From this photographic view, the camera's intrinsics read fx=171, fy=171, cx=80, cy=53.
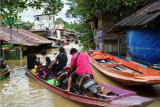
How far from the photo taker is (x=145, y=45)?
26.9ft

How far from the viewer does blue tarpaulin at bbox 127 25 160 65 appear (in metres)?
7.66

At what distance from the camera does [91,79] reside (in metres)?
5.03

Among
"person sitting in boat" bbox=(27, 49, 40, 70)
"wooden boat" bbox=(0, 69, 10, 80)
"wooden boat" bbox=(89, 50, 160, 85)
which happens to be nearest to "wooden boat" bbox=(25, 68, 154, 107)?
"wooden boat" bbox=(89, 50, 160, 85)

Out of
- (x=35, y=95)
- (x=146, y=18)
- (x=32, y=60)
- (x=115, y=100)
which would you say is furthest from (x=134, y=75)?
(x=32, y=60)

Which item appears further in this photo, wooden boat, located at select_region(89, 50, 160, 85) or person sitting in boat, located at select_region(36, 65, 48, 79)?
person sitting in boat, located at select_region(36, 65, 48, 79)

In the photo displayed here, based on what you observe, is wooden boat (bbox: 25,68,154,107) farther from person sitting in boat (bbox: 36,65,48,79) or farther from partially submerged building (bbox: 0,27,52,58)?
partially submerged building (bbox: 0,27,52,58)

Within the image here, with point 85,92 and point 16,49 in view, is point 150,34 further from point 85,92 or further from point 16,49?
point 16,49

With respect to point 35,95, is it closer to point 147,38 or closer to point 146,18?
point 147,38

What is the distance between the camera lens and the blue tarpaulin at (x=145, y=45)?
7.66 metres

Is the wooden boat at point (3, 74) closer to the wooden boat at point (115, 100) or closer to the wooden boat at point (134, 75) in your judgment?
the wooden boat at point (115, 100)

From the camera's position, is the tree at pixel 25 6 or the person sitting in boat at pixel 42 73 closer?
the tree at pixel 25 6

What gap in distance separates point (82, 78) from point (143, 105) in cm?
180

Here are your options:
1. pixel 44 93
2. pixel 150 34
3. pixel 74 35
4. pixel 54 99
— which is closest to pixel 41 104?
pixel 54 99

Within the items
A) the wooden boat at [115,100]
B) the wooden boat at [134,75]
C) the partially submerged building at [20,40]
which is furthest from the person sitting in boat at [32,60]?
the partially submerged building at [20,40]
